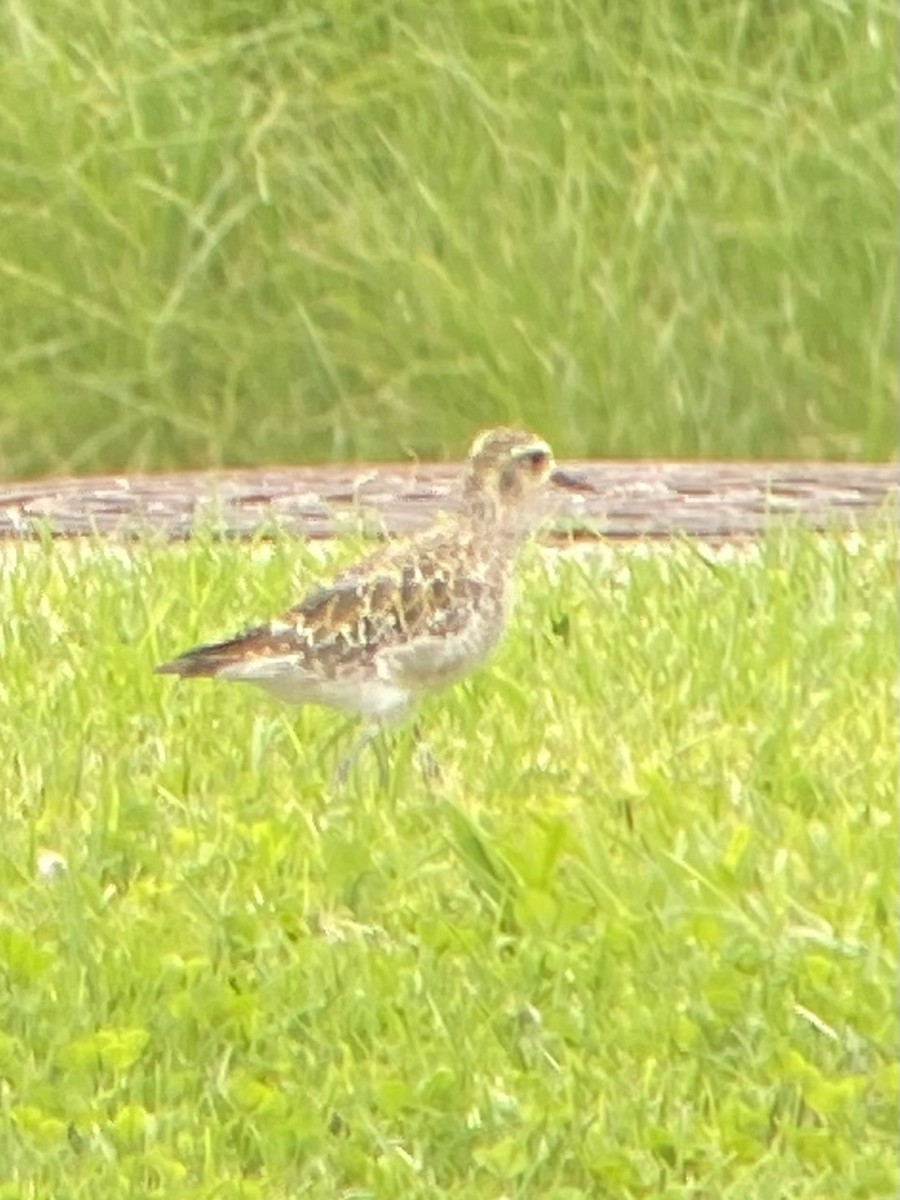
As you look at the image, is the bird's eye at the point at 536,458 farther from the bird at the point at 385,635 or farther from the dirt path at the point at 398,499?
the dirt path at the point at 398,499

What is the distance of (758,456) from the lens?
11.4m

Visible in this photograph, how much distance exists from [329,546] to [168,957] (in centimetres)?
364

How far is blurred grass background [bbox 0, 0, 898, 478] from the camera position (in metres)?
11.3

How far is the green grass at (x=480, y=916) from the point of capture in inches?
202

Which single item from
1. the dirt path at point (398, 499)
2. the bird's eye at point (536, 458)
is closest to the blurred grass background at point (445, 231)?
the dirt path at point (398, 499)

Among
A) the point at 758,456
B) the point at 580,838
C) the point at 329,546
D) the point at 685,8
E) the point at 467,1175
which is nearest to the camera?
the point at 467,1175

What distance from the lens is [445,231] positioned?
11.5m

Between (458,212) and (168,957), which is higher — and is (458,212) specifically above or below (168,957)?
above

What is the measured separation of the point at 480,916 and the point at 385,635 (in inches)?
34.9

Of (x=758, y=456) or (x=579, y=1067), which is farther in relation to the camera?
(x=758, y=456)

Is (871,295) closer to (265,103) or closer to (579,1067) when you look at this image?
(265,103)

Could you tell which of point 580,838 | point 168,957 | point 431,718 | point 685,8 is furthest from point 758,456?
point 168,957

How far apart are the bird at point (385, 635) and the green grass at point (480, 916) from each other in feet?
0.70

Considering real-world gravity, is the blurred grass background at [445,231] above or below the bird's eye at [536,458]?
above
